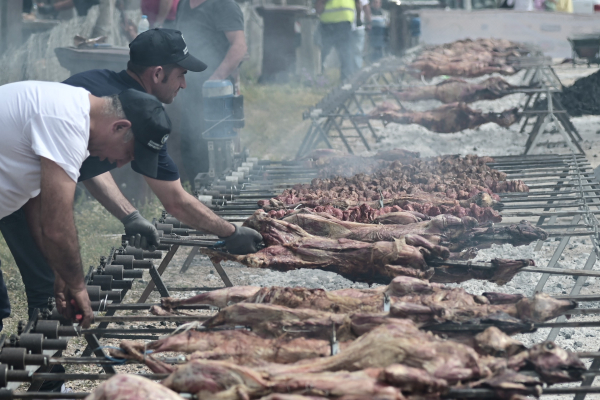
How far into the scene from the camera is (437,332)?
118 inches

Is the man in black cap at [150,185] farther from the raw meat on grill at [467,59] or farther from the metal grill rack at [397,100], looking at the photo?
the raw meat on grill at [467,59]

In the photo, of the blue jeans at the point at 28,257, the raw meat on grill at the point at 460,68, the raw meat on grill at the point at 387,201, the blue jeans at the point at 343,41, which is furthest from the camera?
the blue jeans at the point at 343,41

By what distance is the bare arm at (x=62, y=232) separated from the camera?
10.2 ft

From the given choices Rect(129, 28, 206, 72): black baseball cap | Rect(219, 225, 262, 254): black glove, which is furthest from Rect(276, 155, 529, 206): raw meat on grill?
Rect(129, 28, 206, 72): black baseball cap

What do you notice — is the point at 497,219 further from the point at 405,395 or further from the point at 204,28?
the point at 204,28

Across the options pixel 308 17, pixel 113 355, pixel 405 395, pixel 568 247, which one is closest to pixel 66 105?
pixel 113 355

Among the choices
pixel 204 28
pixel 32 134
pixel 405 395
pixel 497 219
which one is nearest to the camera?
pixel 405 395

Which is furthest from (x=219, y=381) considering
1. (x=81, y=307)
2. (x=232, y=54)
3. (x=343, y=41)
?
(x=343, y=41)

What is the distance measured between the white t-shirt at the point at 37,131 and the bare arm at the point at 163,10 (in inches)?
234

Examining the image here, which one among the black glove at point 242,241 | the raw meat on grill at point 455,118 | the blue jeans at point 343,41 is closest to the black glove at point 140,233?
the black glove at point 242,241

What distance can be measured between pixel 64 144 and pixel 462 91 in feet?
25.7

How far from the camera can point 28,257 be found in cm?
457

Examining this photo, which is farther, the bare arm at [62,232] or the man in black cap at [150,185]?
the man in black cap at [150,185]

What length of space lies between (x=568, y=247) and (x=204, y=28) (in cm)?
502
